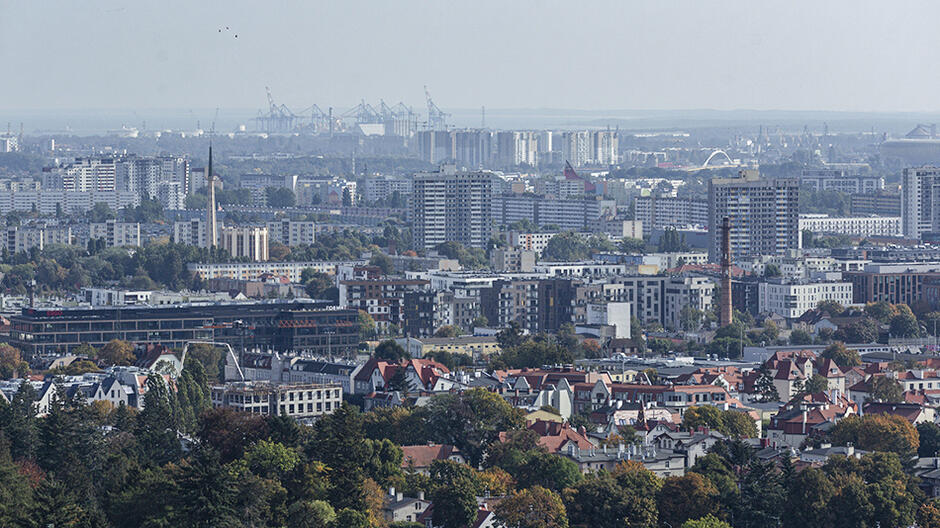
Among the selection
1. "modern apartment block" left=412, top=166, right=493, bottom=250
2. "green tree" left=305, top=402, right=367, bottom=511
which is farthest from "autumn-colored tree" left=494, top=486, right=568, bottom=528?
"modern apartment block" left=412, top=166, right=493, bottom=250

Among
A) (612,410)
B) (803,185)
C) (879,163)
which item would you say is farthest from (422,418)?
(879,163)

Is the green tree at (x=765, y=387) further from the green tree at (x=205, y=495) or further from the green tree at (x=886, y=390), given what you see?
the green tree at (x=205, y=495)

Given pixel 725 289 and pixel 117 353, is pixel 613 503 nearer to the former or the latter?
pixel 117 353

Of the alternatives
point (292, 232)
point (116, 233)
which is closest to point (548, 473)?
point (116, 233)

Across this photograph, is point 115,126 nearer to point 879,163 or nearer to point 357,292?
point 879,163

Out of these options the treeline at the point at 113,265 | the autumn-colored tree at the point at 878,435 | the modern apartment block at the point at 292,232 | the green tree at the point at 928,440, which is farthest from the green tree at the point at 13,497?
the modern apartment block at the point at 292,232
